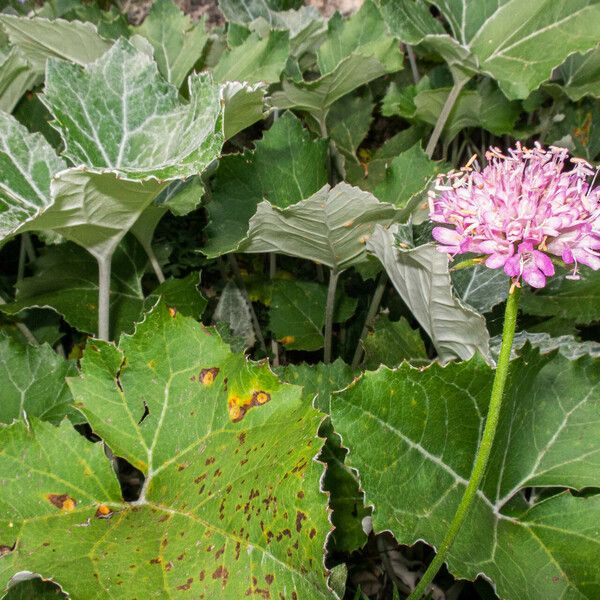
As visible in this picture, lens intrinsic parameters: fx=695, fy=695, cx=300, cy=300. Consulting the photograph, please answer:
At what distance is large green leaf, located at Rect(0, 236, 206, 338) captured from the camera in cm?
128

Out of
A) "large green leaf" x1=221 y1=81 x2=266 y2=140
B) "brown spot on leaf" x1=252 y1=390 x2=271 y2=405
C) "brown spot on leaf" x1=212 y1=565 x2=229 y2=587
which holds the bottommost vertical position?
"brown spot on leaf" x1=212 y1=565 x2=229 y2=587

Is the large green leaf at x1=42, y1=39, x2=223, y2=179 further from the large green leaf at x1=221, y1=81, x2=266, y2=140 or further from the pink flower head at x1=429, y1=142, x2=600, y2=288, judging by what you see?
the pink flower head at x1=429, y1=142, x2=600, y2=288

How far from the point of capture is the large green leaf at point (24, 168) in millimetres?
1040

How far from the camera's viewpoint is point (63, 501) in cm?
83

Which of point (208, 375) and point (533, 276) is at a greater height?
point (533, 276)

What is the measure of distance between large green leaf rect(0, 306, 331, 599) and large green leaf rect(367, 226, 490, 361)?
233mm

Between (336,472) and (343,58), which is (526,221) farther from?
(343,58)

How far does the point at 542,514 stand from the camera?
0.88 meters

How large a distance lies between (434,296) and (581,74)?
82 centimetres

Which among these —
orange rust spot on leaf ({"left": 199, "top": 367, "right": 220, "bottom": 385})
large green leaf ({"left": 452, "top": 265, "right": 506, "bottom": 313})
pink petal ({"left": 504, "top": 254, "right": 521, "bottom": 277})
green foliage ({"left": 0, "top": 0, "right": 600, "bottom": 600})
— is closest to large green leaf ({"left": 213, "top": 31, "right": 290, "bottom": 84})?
green foliage ({"left": 0, "top": 0, "right": 600, "bottom": 600})

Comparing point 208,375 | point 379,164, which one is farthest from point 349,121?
point 208,375

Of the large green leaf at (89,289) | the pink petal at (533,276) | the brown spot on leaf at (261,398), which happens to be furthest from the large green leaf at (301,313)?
the pink petal at (533,276)

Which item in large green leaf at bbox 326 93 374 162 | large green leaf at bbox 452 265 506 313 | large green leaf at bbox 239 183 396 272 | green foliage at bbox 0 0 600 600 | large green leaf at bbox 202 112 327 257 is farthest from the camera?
large green leaf at bbox 326 93 374 162

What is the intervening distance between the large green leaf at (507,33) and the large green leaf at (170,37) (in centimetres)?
41
